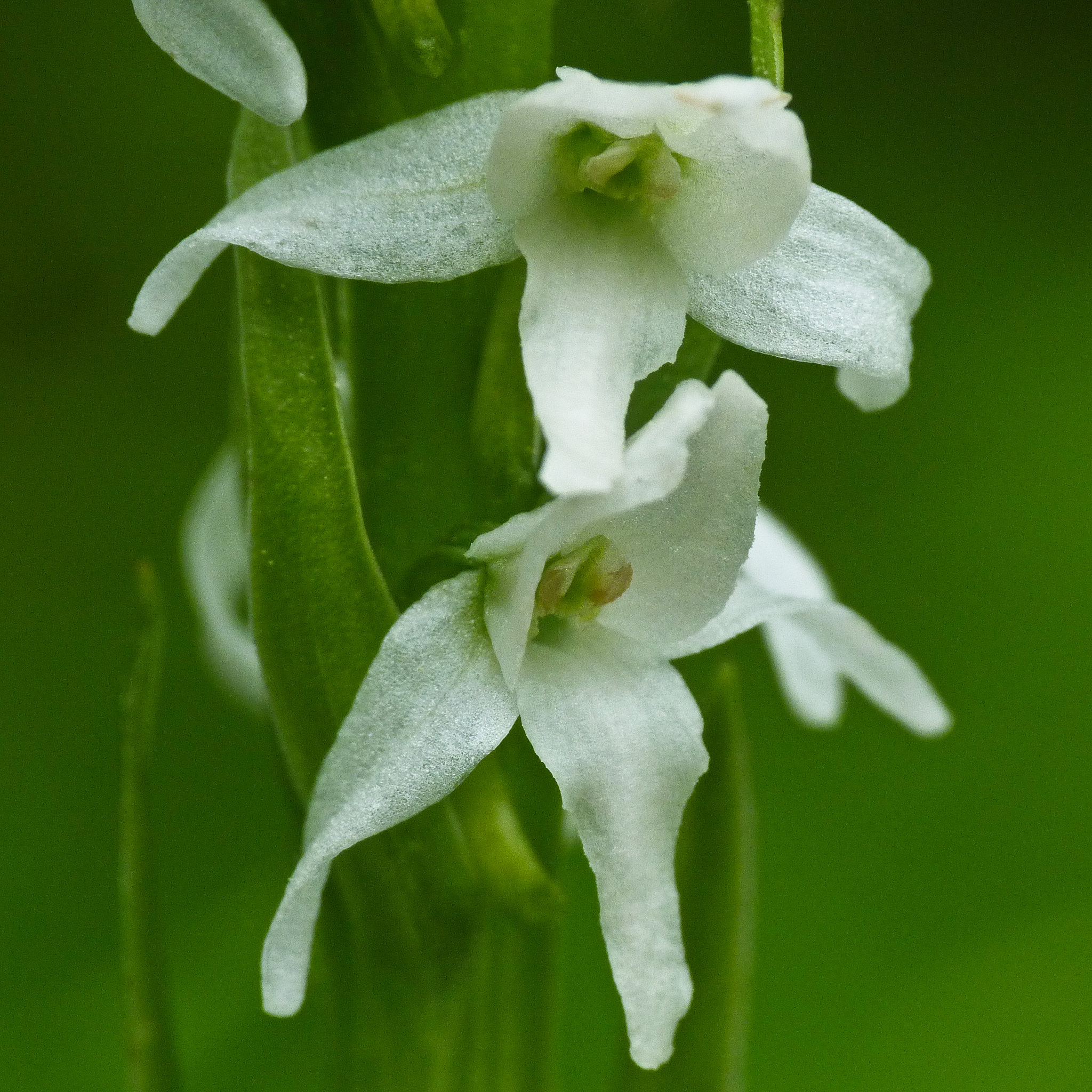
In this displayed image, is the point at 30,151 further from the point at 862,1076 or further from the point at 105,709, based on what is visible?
the point at 862,1076

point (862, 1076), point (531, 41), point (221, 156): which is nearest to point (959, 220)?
point (221, 156)

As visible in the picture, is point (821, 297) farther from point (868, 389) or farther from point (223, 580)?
point (223, 580)

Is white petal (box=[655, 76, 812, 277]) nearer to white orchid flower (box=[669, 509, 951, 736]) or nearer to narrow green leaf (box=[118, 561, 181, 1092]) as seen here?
white orchid flower (box=[669, 509, 951, 736])

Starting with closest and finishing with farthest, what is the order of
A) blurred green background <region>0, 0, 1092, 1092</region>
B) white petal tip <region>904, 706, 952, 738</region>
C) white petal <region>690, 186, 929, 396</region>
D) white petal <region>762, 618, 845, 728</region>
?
white petal <region>690, 186, 929, 396</region> → white petal tip <region>904, 706, 952, 738</region> → white petal <region>762, 618, 845, 728</region> → blurred green background <region>0, 0, 1092, 1092</region>

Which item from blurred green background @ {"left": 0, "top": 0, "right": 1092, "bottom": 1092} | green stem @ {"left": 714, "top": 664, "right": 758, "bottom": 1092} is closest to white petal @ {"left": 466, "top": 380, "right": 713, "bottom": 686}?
green stem @ {"left": 714, "top": 664, "right": 758, "bottom": 1092}

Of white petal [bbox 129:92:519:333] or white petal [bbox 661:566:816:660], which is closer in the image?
white petal [bbox 129:92:519:333]

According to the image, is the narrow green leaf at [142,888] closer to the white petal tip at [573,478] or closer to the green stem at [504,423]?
the green stem at [504,423]
